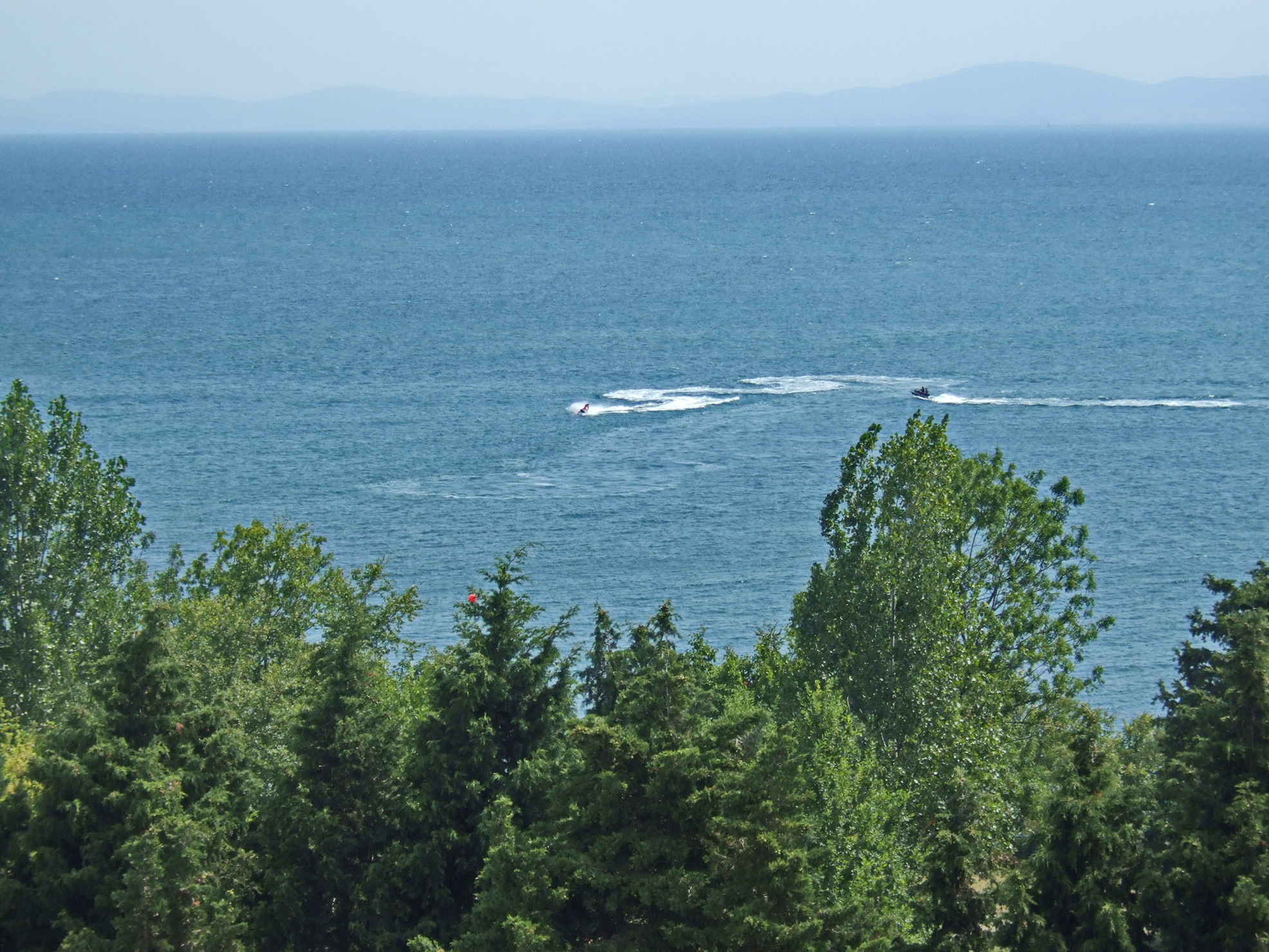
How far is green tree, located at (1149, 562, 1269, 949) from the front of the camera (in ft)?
71.2

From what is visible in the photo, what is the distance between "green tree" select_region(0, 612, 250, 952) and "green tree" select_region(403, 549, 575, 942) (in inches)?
154

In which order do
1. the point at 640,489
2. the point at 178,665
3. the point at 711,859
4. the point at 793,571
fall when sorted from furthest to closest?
the point at 640,489
the point at 793,571
the point at 178,665
the point at 711,859

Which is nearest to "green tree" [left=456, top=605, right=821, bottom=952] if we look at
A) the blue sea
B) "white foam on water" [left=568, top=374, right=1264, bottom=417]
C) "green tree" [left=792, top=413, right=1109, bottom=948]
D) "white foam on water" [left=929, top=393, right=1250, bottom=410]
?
"green tree" [left=792, top=413, right=1109, bottom=948]

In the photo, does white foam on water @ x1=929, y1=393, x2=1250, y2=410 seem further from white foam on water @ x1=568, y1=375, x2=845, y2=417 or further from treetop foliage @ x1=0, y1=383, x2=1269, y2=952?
treetop foliage @ x1=0, y1=383, x2=1269, y2=952

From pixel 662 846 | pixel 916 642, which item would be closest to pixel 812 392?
pixel 916 642

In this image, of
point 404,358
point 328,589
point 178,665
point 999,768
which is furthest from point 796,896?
point 404,358

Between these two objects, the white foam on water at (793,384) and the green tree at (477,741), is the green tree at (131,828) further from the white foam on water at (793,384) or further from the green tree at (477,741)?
the white foam on water at (793,384)

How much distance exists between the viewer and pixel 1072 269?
183 meters

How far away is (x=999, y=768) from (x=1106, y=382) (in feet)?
298

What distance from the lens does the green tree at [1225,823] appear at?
21688mm

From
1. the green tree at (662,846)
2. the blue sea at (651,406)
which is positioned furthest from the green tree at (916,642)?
the blue sea at (651,406)

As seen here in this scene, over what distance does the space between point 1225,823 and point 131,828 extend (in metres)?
19.3

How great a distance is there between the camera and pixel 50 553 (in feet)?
135

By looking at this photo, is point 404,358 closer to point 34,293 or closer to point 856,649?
point 34,293
